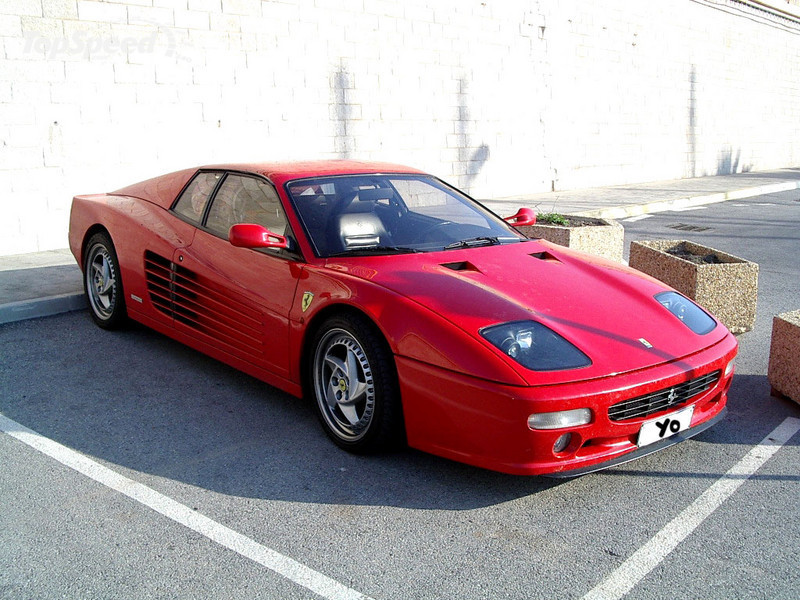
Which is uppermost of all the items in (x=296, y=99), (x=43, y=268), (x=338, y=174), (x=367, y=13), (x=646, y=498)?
(x=367, y=13)

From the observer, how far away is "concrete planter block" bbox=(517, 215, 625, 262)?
7230mm

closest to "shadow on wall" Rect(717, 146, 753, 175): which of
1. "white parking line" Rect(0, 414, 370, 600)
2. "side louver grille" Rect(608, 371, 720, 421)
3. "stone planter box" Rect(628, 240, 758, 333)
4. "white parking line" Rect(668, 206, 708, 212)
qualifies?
"white parking line" Rect(668, 206, 708, 212)

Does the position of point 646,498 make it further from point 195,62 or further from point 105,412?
point 195,62

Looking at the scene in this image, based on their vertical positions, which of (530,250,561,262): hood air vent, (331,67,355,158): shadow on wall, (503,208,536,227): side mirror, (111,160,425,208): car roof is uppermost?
(331,67,355,158): shadow on wall

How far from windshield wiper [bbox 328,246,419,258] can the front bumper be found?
0.86 metres

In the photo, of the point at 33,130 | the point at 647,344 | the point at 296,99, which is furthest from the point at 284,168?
the point at 296,99

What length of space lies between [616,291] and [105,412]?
275 centimetres

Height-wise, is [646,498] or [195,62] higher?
[195,62]

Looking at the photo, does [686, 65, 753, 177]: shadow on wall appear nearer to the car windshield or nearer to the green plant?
the green plant

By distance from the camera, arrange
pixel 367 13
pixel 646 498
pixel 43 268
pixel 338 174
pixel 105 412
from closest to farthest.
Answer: pixel 646 498 → pixel 105 412 → pixel 338 174 → pixel 43 268 → pixel 367 13

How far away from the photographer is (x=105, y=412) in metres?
4.39

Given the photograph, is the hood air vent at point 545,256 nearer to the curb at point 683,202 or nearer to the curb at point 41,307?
the curb at point 41,307

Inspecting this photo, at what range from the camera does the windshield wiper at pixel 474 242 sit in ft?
14.6

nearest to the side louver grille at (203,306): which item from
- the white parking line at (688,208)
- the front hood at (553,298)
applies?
the front hood at (553,298)
